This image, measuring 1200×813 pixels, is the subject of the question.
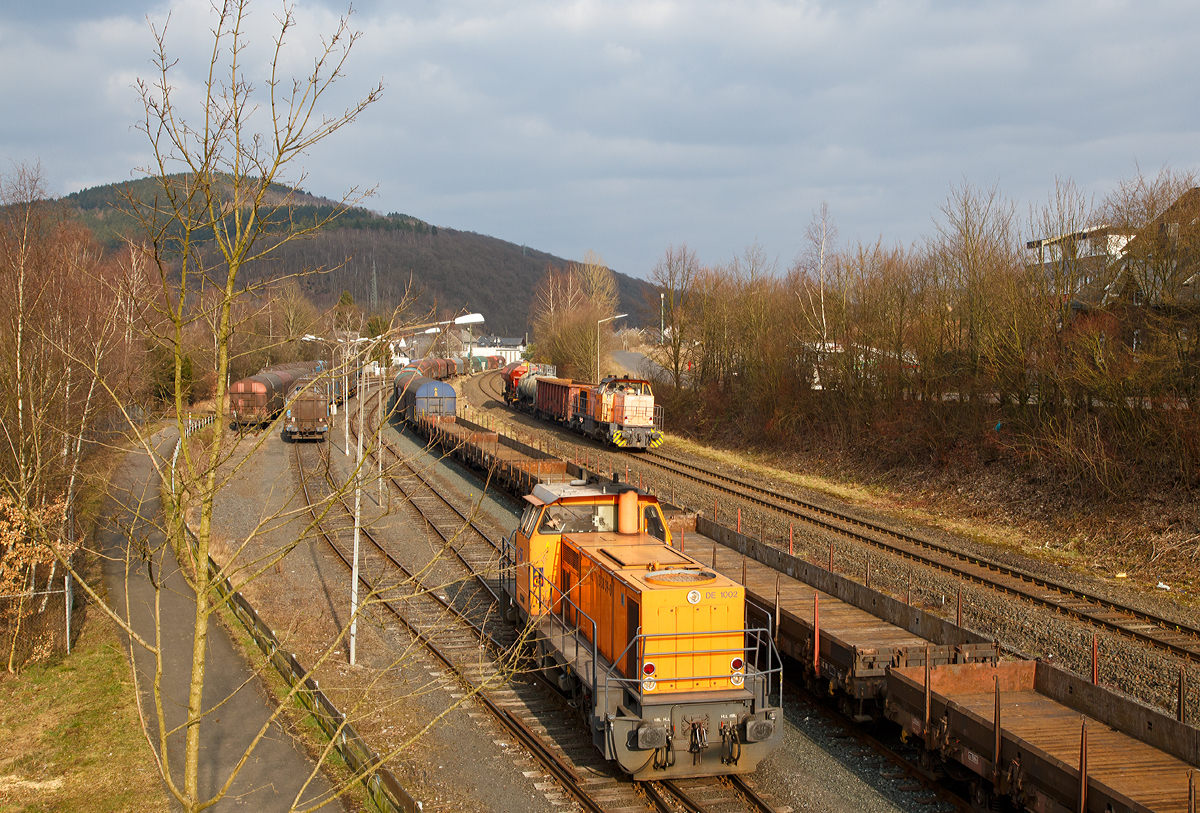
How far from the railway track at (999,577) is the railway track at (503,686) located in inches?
352

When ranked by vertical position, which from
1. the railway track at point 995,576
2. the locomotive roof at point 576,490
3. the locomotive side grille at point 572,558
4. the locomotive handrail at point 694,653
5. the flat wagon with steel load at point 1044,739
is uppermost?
the locomotive roof at point 576,490

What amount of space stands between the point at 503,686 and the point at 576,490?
127 inches

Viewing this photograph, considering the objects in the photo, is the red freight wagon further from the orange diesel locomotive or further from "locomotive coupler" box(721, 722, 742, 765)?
"locomotive coupler" box(721, 722, 742, 765)

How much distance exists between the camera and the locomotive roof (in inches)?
450

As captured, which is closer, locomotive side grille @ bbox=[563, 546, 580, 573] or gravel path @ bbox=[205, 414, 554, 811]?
gravel path @ bbox=[205, 414, 554, 811]

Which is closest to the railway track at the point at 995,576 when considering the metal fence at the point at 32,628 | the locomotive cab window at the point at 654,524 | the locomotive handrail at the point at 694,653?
the locomotive handrail at the point at 694,653

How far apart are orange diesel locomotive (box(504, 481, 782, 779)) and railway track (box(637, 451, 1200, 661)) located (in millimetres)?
7671

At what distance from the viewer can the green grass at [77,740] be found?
9805mm

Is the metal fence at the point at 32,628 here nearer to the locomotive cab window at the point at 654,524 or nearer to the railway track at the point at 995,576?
the locomotive cab window at the point at 654,524

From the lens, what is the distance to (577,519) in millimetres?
11414

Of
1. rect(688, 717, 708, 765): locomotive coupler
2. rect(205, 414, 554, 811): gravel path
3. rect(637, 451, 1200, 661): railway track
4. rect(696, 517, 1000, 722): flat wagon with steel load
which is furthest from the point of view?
rect(637, 451, 1200, 661): railway track

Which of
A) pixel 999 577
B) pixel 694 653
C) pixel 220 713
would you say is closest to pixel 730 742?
pixel 694 653

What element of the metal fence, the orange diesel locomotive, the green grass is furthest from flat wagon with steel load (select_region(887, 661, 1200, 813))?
the metal fence

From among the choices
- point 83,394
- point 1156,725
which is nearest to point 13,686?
point 83,394
